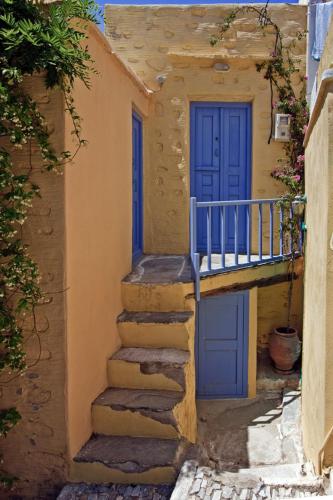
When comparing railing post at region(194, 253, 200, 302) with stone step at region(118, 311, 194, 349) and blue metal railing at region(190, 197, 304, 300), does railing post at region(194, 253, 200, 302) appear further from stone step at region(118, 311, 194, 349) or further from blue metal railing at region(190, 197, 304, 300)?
stone step at region(118, 311, 194, 349)

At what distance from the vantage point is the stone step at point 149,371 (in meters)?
4.22

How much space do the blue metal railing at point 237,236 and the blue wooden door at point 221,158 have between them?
→ 0.02 metres

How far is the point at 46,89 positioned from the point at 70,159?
18.9 inches

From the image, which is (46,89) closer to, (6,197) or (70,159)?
(70,159)

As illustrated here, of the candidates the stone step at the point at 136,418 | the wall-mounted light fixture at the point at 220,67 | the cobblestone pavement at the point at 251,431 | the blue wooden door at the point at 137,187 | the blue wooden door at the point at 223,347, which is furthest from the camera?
the blue wooden door at the point at 223,347

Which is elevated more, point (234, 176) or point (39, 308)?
point (234, 176)

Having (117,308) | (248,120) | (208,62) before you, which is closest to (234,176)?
(248,120)

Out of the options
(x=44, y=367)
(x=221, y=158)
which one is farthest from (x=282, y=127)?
(x=44, y=367)

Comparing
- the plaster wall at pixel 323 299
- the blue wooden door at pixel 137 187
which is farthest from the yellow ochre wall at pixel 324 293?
the blue wooden door at pixel 137 187

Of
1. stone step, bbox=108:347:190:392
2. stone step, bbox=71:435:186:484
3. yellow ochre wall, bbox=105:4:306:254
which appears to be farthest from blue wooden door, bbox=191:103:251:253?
stone step, bbox=71:435:186:484

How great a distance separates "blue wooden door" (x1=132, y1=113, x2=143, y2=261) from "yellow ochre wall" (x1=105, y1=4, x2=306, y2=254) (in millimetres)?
251

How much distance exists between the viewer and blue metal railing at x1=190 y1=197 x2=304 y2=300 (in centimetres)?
511

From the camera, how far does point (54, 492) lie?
342 centimetres

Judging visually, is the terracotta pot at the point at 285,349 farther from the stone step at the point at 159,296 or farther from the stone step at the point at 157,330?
the stone step at the point at 157,330
